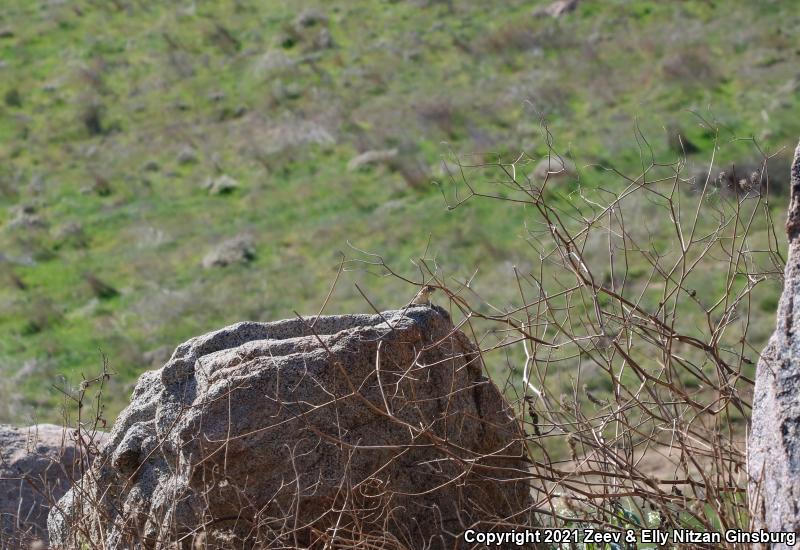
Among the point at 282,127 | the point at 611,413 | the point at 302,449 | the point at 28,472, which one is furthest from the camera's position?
the point at 282,127

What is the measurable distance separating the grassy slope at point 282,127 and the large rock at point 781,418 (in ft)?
31.0

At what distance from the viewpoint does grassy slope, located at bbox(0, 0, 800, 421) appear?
14258 millimetres

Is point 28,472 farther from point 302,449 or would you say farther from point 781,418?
point 781,418

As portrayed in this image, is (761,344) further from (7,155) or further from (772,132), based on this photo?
(7,155)

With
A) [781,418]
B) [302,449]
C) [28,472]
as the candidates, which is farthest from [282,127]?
[781,418]

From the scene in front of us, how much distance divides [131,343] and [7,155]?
8379 millimetres

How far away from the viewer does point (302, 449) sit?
3170mm

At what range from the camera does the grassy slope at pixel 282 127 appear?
561 inches

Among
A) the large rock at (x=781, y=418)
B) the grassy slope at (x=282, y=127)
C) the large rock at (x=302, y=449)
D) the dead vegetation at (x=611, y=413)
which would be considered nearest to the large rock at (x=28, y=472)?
the large rock at (x=302, y=449)

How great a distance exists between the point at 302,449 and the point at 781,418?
1.41 meters

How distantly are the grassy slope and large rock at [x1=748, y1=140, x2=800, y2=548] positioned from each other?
372 inches

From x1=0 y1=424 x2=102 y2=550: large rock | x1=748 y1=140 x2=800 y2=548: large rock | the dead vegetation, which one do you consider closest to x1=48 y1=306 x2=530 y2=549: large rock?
the dead vegetation

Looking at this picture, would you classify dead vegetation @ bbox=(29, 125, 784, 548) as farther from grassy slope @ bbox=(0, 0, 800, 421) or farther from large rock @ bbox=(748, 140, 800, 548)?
grassy slope @ bbox=(0, 0, 800, 421)

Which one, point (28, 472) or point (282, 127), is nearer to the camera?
point (28, 472)
